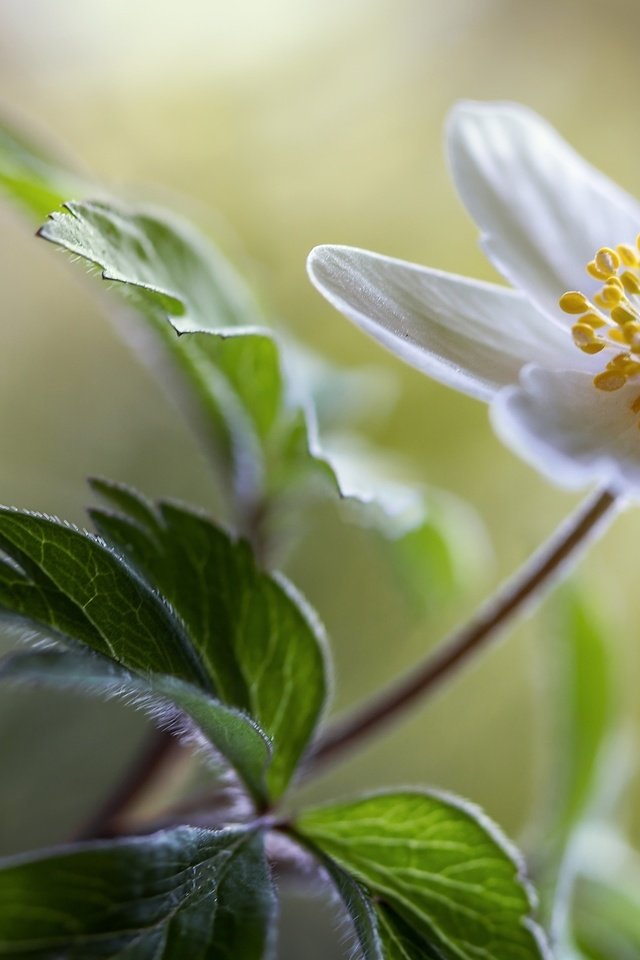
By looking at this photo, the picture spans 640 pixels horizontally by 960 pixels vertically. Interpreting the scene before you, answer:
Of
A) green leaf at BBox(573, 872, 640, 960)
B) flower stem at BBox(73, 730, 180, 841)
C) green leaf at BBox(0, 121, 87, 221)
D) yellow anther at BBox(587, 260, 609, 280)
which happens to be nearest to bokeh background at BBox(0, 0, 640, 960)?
green leaf at BBox(573, 872, 640, 960)

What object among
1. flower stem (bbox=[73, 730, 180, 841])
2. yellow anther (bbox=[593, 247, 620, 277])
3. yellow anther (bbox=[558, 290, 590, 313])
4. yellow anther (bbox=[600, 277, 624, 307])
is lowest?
flower stem (bbox=[73, 730, 180, 841])

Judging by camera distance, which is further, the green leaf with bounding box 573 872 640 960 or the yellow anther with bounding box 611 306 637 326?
the green leaf with bounding box 573 872 640 960

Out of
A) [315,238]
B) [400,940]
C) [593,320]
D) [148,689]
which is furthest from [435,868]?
[315,238]

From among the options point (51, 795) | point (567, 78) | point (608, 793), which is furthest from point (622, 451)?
point (567, 78)

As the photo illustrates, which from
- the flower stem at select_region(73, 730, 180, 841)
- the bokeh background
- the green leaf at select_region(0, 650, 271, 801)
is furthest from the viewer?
the bokeh background

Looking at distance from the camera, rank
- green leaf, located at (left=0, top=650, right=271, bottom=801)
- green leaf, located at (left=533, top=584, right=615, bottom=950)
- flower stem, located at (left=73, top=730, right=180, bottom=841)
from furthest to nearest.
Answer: green leaf, located at (left=533, top=584, right=615, bottom=950) → flower stem, located at (left=73, top=730, right=180, bottom=841) → green leaf, located at (left=0, top=650, right=271, bottom=801)

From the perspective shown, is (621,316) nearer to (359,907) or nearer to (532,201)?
(532,201)

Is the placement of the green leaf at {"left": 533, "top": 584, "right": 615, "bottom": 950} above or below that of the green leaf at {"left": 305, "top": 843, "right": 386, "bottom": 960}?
above

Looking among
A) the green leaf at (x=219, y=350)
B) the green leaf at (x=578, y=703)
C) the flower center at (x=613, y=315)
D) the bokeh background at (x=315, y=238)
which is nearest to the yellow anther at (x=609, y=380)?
the flower center at (x=613, y=315)

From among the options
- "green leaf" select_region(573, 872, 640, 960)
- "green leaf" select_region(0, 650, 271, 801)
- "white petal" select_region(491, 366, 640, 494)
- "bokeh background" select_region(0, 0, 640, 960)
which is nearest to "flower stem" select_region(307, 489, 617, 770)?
"white petal" select_region(491, 366, 640, 494)

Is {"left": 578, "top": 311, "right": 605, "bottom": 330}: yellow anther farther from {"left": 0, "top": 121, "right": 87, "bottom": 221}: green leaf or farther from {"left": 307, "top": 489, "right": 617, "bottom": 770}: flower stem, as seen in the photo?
{"left": 0, "top": 121, "right": 87, "bottom": 221}: green leaf
